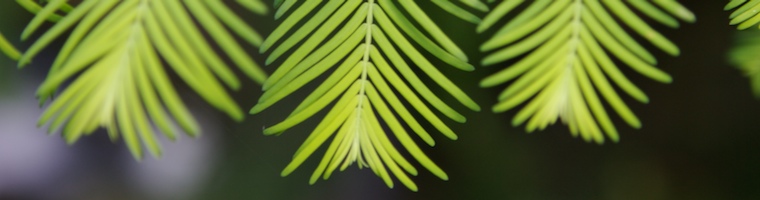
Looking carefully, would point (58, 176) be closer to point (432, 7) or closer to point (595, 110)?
point (432, 7)

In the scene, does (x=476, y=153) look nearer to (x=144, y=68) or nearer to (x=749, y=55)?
(x=749, y=55)

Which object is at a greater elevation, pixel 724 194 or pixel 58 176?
pixel 58 176

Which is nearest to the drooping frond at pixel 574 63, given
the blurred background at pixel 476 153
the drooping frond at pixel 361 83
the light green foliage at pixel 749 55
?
the drooping frond at pixel 361 83

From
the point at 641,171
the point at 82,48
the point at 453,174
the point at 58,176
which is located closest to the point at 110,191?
the point at 58,176

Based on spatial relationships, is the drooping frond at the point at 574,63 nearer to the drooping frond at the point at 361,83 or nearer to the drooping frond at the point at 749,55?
the drooping frond at the point at 361,83

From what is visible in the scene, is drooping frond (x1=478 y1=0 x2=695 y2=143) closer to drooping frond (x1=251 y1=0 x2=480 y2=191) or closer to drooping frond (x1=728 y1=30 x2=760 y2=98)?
drooping frond (x1=251 y1=0 x2=480 y2=191)

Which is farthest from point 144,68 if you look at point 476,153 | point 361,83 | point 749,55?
point 476,153

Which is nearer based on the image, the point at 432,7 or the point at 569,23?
the point at 569,23
